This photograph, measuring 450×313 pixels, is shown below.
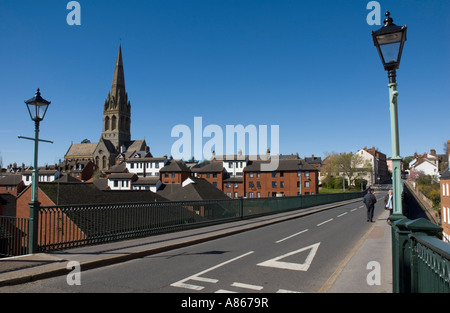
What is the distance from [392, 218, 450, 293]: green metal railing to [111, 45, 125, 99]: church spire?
153 metres

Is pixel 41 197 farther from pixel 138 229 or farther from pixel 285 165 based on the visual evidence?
pixel 285 165

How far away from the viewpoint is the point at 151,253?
905 centimetres

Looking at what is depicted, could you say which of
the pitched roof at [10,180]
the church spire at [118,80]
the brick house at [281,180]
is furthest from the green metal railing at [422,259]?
the church spire at [118,80]

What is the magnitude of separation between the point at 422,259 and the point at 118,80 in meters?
157

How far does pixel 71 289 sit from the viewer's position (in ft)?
19.0

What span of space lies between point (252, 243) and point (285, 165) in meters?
67.2

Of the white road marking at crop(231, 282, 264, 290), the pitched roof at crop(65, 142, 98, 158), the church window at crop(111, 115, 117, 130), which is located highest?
the church window at crop(111, 115, 117, 130)

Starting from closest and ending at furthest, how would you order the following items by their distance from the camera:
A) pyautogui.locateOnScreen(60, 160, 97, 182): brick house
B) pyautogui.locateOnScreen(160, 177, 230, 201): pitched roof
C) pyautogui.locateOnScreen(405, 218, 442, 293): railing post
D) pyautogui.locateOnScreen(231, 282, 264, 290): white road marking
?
pyautogui.locateOnScreen(405, 218, 442, 293): railing post, pyautogui.locateOnScreen(231, 282, 264, 290): white road marking, pyautogui.locateOnScreen(160, 177, 230, 201): pitched roof, pyautogui.locateOnScreen(60, 160, 97, 182): brick house

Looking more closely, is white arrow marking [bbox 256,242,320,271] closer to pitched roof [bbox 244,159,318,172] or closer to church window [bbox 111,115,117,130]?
pitched roof [bbox 244,159,318,172]

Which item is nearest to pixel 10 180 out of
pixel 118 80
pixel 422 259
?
pixel 118 80

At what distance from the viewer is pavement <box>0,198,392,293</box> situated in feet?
19.5

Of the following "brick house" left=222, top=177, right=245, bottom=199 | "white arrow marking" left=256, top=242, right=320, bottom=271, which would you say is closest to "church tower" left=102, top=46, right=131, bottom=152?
"brick house" left=222, top=177, right=245, bottom=199

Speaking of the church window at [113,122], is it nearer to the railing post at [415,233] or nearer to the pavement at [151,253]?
the pavement at [151,253]
